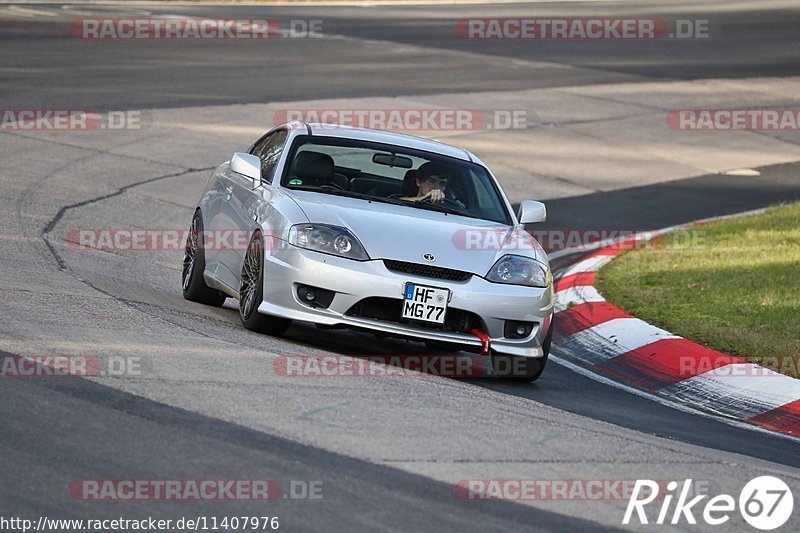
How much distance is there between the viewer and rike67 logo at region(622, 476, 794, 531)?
5.71 metres

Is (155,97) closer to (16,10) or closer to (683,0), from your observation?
(16,10)

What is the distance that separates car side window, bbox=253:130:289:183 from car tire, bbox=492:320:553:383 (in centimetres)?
203

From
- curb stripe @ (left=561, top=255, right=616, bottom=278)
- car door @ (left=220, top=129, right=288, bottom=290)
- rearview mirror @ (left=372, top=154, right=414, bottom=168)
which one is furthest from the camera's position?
curb stripe @ (left=561, top=255, right=616, bottom=278)

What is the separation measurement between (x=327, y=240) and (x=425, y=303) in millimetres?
720

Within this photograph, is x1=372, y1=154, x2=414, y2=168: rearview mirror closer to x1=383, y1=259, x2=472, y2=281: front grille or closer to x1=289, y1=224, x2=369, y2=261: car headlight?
x1=289, y1=224, x2=369, y2=261: car headlight

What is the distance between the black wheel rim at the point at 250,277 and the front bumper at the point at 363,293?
0.56ft

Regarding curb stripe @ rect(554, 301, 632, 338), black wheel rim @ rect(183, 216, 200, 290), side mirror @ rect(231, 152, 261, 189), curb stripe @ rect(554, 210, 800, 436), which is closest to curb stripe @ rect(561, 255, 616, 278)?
curb stripe @ rect(554, 210, 800, 436)

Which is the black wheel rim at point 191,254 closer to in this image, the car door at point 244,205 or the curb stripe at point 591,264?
the car door at point 244,205

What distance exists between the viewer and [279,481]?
5453 mm

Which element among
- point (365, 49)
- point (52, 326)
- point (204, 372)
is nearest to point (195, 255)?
point (52, 326)

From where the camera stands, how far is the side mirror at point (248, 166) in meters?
9.37

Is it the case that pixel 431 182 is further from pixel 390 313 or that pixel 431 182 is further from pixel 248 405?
pixel 248 405

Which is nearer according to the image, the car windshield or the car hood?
the car hood

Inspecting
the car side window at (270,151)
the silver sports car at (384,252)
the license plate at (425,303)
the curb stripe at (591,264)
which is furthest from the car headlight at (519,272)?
the curb stripe at (591,264)
